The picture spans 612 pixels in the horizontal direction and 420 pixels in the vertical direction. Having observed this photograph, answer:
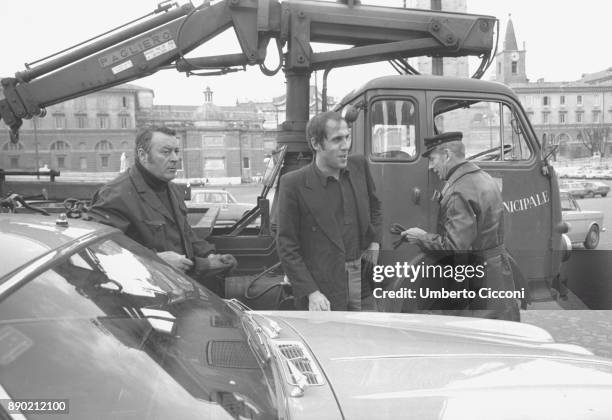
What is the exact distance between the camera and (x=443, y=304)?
13.9 feet

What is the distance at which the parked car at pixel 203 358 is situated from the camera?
4.66 ft

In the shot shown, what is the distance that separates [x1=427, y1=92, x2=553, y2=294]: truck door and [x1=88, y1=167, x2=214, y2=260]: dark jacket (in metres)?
2.79

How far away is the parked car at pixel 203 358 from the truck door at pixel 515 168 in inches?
115

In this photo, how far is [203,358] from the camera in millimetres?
1800

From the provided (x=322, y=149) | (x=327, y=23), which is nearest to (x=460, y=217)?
(x=322, y=149)

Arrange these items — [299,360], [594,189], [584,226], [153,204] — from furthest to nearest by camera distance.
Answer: [594,189] < [584,226] < [153,204] < [299,360]

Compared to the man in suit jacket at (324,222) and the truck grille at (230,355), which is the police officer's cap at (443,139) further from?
the truck grille at (230,355)

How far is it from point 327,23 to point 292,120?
3.41 ft

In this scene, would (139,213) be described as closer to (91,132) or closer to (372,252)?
(372,252)

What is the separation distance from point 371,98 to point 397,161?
0.60 metres

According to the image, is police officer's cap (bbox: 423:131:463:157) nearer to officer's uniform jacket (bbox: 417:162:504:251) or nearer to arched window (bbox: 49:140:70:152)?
officer's uniform jacket (bbox: 417:162:504:251)

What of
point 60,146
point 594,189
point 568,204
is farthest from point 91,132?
point 568,204

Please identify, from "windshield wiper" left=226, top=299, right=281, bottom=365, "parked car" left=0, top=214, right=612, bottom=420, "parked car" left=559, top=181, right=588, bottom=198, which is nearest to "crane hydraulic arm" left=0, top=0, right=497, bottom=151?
"windshield wiper" left=226, top=299, right=281, bottom=365

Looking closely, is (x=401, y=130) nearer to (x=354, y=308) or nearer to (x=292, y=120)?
(x=292, y=120)
